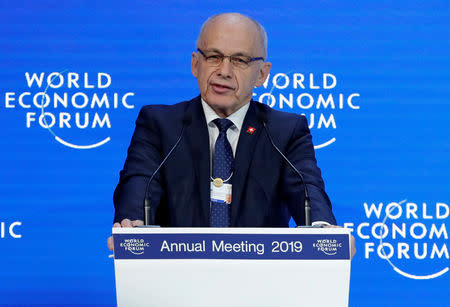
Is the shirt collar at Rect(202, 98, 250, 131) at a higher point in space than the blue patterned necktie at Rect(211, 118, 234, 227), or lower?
higher

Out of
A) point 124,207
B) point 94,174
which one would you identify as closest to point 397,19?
point 94,174

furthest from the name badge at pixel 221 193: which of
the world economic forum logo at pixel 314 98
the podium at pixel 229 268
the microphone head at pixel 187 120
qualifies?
the world economic forum logo at pixel 314 98

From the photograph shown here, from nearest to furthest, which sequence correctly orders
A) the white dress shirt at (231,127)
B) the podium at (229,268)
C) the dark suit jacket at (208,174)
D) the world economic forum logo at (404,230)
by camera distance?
the podium at (229,268) < the dark suit jacket at (208,174) < the white dress shirt at (231,127) < the world economic forum logo at (404,230)

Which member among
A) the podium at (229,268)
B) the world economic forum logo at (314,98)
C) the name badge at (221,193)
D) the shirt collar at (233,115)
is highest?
the world economic forum logo at (314,98)

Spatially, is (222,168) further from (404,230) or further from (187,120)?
(404,230)

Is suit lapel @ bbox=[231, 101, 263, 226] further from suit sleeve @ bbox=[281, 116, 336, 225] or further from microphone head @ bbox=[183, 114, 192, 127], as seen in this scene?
microphone head @ bbox=[183, 114, 192, 127]

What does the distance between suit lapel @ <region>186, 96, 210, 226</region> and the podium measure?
63 centimetres

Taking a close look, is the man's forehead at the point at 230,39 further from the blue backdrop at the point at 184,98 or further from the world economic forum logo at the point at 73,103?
the world economic forum logo at the point at 73,103

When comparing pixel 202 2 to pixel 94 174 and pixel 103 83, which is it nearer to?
pixel 103 83

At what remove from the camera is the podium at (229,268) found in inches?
52.4

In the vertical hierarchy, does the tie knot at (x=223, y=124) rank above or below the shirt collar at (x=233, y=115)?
below

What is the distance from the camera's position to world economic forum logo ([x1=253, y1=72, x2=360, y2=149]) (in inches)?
118

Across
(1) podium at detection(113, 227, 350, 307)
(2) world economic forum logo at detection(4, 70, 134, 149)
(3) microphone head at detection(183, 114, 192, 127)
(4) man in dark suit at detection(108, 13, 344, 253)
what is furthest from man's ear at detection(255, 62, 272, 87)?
(2) world economic forum logo at detection(4, 70, 134, 149)

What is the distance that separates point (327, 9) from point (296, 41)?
230mm
